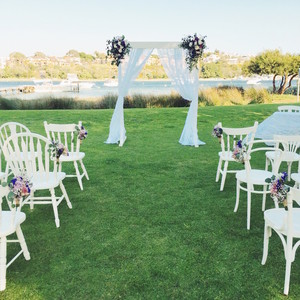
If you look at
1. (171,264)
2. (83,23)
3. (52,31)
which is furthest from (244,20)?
(171,264)

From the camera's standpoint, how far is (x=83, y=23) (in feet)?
130

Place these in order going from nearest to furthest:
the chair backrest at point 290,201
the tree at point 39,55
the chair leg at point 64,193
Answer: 1. the chair backrest at point 290,201
2. the chair leg at point 64,193
3. the tree at point 39,55

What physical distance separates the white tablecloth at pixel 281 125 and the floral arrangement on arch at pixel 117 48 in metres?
3.78

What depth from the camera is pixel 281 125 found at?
7.37 metres

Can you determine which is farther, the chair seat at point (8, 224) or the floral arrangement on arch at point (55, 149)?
the floral arrangement on arch at point (55, 149)

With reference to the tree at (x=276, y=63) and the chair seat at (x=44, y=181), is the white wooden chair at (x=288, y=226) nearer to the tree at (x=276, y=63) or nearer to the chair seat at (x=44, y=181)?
the chair seat at (x=44, y=181)

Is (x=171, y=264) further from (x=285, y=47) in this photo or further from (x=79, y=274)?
(x=285, y=47)

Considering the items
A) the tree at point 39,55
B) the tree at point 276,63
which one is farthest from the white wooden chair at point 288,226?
the tree at point 39,55

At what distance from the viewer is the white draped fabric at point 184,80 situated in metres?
7.67

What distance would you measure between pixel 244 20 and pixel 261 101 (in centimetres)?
1586

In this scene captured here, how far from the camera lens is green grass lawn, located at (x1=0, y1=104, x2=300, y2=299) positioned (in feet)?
7.98

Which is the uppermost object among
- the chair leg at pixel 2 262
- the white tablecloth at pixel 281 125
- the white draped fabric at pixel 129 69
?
the white draped fabric at pixel 129 69

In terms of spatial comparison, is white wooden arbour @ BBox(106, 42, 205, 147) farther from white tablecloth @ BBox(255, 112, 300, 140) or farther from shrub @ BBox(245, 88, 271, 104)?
shrub @ BBox(245, 88, 271, 104)

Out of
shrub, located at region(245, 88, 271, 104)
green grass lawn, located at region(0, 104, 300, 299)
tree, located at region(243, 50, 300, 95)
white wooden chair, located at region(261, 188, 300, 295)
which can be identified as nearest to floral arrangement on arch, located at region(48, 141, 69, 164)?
green grass lawn, located at region(0, 104, 300, 299)
